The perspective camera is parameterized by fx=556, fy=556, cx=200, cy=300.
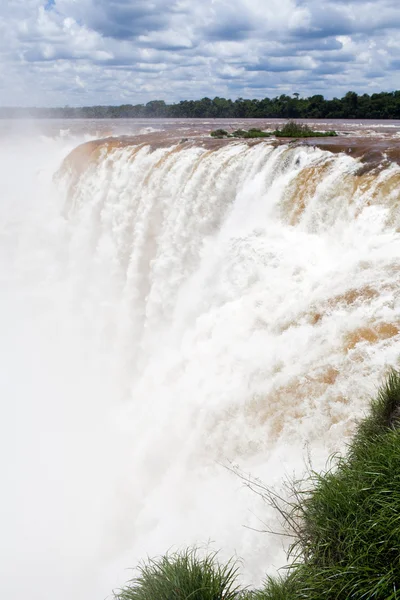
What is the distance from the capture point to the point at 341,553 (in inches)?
142

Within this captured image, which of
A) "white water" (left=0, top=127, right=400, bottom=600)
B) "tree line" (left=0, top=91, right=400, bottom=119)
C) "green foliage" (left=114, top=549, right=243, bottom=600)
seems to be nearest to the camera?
"green foliage" (left=114, top=549, right=243, bottom=600)

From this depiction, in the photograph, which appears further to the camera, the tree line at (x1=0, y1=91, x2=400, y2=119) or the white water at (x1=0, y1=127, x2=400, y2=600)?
the tree line at (x1=0, y1=91, x2=400, y2=119)

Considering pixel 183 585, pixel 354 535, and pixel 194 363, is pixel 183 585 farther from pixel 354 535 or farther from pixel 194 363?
pixel 194 363

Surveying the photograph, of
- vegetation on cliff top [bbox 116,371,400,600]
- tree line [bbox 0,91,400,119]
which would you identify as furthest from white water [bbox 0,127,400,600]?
tree line [bbox 0,91,400,119]

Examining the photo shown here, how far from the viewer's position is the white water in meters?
6.27

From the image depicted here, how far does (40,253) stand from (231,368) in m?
15.9

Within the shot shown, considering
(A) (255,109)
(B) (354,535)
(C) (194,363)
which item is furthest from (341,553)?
(A) (255,109)

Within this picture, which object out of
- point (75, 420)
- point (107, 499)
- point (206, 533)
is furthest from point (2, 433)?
point (206, 533)

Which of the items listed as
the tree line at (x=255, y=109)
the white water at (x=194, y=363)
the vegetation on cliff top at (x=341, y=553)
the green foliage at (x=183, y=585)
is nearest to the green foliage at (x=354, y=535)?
the vegetation on cliff top at (x=341, y=553)

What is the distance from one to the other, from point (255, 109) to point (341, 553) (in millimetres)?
52361

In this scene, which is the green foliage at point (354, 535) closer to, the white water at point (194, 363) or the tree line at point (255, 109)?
the white water at point (194, 363)

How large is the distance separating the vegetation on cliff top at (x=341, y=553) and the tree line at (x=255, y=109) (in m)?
35.0

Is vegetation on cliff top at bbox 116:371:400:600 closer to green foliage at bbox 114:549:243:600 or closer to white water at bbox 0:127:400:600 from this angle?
green foliage at bbox 114:549:243:600

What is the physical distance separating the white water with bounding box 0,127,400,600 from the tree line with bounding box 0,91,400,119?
2551 cm
